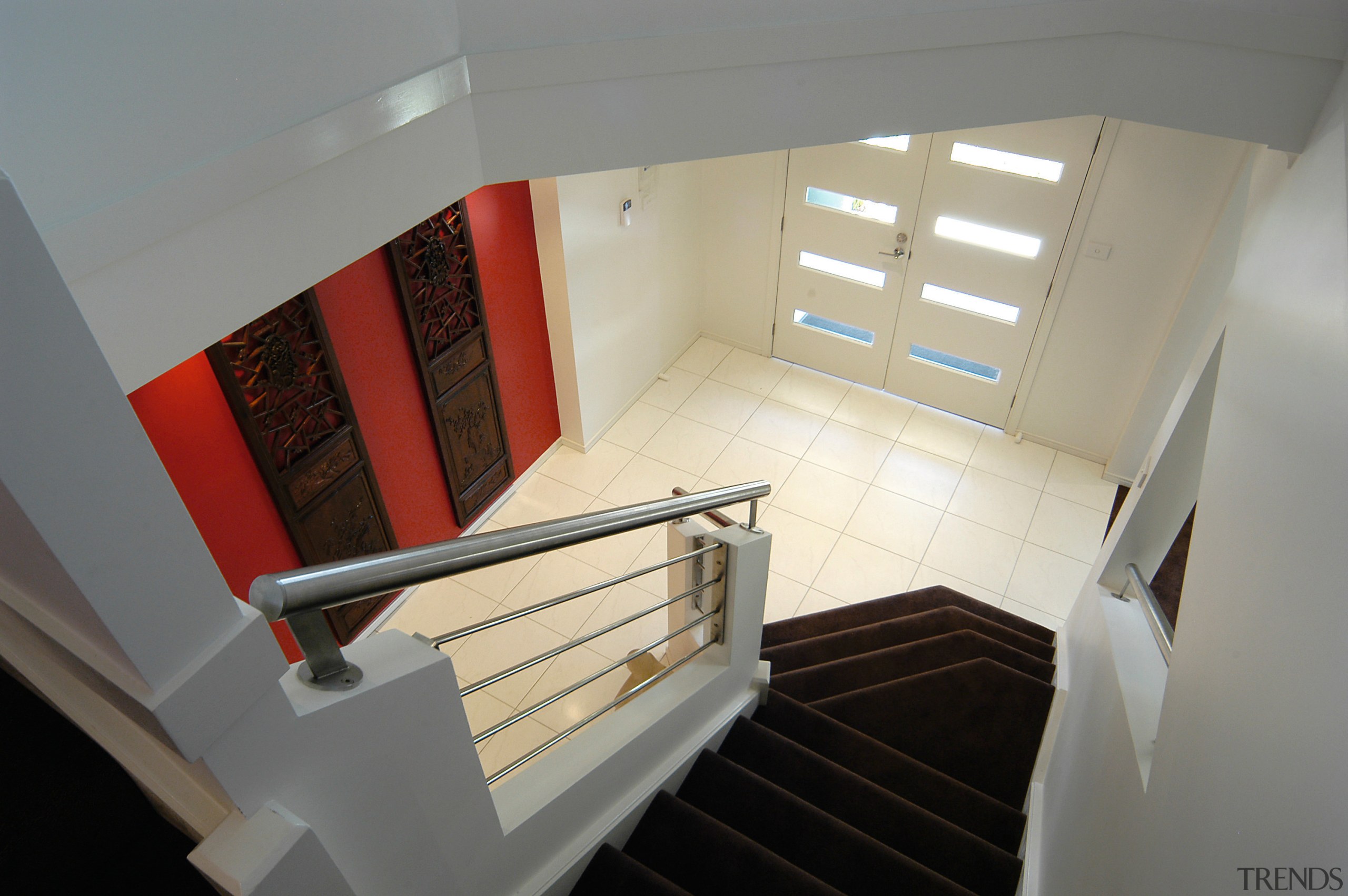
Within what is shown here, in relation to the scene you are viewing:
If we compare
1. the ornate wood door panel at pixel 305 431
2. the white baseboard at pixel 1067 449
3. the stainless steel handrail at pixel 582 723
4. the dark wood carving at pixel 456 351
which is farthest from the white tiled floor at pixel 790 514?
the stainless steel handrail at pixel 582 723

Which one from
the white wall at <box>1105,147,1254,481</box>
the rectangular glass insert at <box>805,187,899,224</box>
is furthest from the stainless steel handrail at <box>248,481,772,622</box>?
the rectangular glass insert at <box>805,187,899,224</box>

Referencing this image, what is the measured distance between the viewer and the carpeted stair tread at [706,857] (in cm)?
229

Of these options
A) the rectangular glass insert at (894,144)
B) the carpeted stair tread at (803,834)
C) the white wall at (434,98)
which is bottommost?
the carpeted stair tread at (803,834)

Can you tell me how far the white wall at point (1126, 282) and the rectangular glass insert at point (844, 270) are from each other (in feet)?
4.57

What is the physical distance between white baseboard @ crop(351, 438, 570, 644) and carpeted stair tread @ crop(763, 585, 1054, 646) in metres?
1.97

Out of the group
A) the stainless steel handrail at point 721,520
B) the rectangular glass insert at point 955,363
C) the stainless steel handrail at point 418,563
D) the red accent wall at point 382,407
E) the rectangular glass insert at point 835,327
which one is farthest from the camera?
the rectangular glass insert at point 835,327

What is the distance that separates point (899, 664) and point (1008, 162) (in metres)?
3.71

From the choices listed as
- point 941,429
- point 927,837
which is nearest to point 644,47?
point 927,837

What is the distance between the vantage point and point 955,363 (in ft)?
22.4

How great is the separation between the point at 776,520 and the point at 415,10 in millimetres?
4418

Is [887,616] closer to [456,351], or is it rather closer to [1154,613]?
[1154,613]

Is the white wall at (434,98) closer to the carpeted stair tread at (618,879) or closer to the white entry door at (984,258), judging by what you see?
the carpeted stair tread at (618,879)

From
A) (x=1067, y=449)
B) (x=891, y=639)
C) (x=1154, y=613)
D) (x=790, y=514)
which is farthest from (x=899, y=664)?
(x=1067, y=449)

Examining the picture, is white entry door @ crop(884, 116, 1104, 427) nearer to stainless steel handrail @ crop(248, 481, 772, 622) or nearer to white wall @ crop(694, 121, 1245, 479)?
white wall @ crop(694, 121, 1245, 479)
